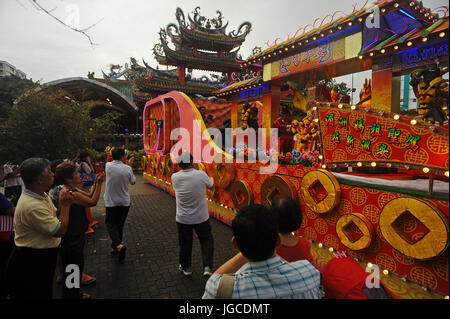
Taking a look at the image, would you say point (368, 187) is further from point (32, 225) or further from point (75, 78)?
point (75, 78)

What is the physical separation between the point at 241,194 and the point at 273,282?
4.25 metres

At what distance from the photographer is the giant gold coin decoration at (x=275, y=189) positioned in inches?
161

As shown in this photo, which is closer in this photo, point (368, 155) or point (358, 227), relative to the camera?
point (368, 155)

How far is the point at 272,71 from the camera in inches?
279

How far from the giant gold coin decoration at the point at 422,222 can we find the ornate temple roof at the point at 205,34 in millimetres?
16061

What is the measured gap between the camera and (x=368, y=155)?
280 cm

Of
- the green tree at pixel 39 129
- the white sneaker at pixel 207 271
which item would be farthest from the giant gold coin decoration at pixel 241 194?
the green tree at pixel 39 129

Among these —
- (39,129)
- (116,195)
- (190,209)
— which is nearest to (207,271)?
(190,209)

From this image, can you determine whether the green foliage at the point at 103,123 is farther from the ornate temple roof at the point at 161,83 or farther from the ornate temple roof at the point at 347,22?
the ornate temple roof at the point at 347,22

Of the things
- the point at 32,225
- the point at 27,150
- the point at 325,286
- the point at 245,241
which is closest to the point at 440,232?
the point at 325,286

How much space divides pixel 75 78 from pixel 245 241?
64.4ft

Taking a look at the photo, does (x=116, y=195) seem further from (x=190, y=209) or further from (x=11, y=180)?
(x=11, y=180)

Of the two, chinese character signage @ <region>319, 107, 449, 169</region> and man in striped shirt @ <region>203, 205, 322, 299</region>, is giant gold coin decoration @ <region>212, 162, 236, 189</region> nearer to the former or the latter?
chinese character signage @ <region>319, 107, 449, 169</region>

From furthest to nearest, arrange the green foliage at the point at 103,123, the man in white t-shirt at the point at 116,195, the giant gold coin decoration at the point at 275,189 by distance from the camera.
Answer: the green foliage at the point at 103,123 < the man in white t-shirt at the point at 116,195 < the giant gold coin decoration at the point at 275,189
